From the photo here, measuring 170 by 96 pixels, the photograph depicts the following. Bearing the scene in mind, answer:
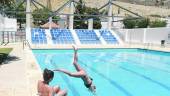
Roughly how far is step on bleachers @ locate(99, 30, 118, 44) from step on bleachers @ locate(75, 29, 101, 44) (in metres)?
0.79

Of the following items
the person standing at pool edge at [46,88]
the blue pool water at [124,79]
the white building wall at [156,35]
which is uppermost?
the white building wall at [156,35]

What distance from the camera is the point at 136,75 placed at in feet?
42.3

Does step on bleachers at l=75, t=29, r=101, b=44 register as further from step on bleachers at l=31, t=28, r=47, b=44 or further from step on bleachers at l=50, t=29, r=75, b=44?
step on bleachers at l=31, t=28, r=47, b=44

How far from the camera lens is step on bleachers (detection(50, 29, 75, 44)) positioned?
2592 cm

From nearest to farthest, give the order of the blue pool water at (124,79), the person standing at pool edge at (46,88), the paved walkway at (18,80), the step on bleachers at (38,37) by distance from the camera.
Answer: the person standing at pool edge at (46,88), the paved walkway at (18,80), the blue pool water at (124,79), the step on bleachers at (38,37)

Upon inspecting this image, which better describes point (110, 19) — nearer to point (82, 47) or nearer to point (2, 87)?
point (82, 47)

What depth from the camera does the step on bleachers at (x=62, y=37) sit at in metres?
25.9

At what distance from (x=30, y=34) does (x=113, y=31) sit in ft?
25.7

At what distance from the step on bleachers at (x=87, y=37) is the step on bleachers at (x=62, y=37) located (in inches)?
32.5

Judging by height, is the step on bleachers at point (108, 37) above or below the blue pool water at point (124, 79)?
above

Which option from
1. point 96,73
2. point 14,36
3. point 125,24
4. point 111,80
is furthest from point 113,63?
point 125,24

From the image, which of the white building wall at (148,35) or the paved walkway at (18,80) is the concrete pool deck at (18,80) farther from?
the white building wall at (148,35)

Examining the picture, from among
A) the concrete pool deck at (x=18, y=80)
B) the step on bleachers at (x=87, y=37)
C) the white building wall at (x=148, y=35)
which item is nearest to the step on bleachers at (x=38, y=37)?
the step on bleachers at (x=87, y=37)

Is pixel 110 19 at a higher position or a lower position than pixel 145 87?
higher
